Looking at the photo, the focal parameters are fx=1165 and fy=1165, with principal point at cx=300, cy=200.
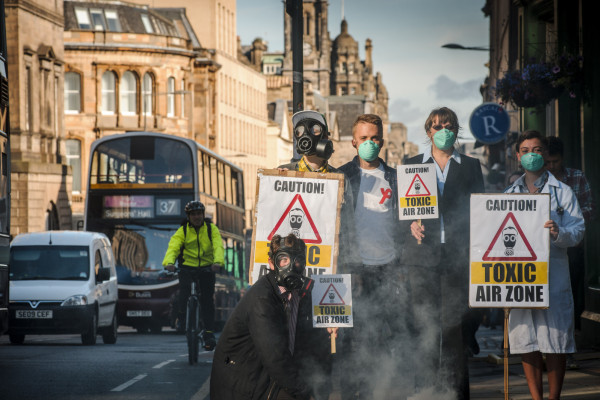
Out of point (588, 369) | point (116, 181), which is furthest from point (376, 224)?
point (116, 181)

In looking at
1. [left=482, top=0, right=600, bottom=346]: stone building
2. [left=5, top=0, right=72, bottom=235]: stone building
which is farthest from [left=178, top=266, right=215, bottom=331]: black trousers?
[left=5, top=0, right=72, bottom=235]: stone building

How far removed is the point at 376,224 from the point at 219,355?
192cm

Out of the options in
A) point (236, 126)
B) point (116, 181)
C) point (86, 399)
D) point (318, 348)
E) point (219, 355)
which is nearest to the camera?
point (219, 355)

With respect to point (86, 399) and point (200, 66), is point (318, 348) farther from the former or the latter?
point (200, 66)

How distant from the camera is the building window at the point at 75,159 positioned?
67.9m

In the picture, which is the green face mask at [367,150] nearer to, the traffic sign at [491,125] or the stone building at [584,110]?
the stone building at [584,110]

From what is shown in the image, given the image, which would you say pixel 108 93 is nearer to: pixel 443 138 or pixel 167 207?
pixel 167 207

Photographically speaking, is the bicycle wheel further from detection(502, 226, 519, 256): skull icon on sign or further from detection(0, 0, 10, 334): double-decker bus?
detection(502, 226, 519, 256): skull icon on sign

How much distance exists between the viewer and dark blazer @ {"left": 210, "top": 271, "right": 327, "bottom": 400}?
6.70 meters

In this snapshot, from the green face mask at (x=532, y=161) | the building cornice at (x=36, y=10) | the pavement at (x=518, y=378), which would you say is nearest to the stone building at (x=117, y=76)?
the building cornice at (x=36, y=10)

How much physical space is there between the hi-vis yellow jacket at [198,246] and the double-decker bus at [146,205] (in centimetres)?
1198

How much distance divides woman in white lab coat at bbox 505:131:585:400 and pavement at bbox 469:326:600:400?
37 centimetres

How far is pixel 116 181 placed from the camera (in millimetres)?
27375

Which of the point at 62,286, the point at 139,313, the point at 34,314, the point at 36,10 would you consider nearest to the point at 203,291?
the point at 34,314
